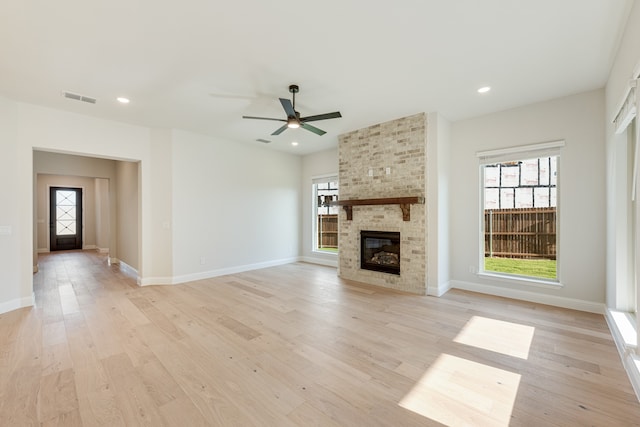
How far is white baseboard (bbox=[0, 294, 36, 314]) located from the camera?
11.8ft

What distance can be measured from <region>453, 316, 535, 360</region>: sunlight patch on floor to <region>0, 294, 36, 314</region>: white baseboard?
18.3 ft

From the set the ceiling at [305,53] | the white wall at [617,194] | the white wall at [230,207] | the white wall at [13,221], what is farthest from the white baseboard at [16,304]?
the white wall at [617,194]

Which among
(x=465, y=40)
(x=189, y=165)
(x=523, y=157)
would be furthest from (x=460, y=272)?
(x=189, y=165)

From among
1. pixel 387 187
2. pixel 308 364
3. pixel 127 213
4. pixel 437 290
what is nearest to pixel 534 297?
pixel 437 290

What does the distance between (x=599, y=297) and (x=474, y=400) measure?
9.89ft

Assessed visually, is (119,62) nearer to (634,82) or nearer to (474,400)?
(474,400)

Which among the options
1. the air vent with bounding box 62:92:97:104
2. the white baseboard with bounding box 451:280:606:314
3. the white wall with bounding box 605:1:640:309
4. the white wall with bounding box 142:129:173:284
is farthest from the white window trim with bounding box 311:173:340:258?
the white wall with bounding box 605:1:640:309

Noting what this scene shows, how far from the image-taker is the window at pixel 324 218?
7031mm

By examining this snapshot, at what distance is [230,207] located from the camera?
5902 mm

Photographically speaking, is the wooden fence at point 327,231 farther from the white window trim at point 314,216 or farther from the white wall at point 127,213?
the white wall at point 127,213

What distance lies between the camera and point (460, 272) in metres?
4.61

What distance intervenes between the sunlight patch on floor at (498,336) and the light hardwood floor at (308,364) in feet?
0.06

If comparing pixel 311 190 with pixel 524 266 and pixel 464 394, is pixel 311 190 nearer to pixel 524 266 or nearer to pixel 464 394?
pixel 524 266

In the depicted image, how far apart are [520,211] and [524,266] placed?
96 cm
